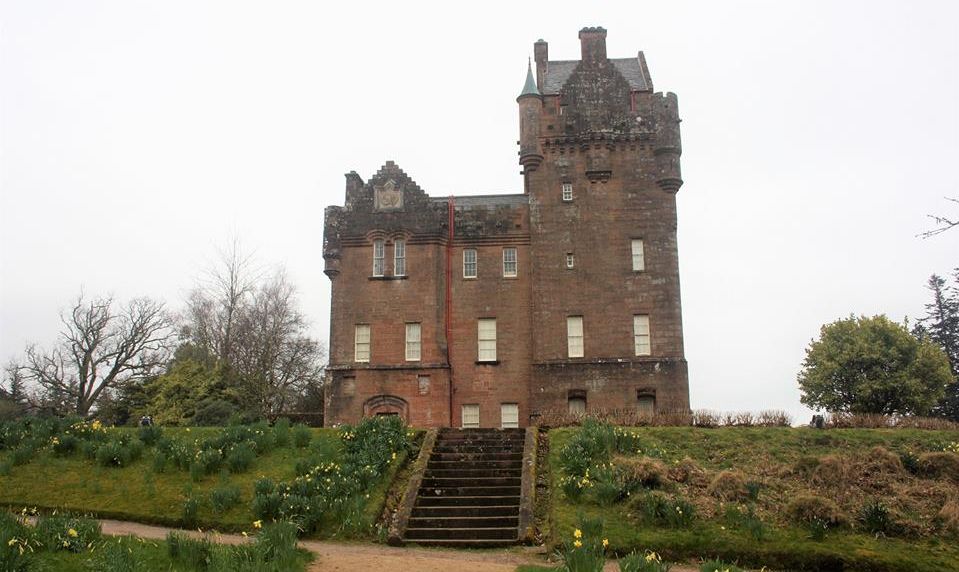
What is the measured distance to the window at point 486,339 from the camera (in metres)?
31.8

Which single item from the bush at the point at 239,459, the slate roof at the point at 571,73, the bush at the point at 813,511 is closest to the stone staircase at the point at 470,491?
the bush at the point at 239,459

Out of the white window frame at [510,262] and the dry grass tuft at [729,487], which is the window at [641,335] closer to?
the white window frame at [510,262]

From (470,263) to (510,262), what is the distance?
1530 mm

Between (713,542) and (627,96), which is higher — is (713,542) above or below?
below

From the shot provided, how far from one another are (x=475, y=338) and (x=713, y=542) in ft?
58.8

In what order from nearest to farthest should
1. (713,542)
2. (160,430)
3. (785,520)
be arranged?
1. (713,542)
2. (785,520)
3. (160,430)

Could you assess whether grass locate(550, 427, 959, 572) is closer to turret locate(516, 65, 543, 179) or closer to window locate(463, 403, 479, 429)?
window locate(463, 403, 479, 429)

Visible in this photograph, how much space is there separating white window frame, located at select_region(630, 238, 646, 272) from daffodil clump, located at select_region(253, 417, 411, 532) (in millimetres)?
13654

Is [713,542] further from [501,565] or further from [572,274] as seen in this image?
[572,274]

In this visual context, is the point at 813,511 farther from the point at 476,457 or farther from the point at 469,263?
the point at 469,263

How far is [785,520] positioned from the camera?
51.0ft

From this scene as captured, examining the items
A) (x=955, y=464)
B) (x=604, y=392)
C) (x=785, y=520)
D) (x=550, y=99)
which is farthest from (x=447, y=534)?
(x=550, y=99)

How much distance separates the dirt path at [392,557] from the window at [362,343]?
1561 centimetres

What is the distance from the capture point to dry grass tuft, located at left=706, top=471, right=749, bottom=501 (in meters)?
16.6
